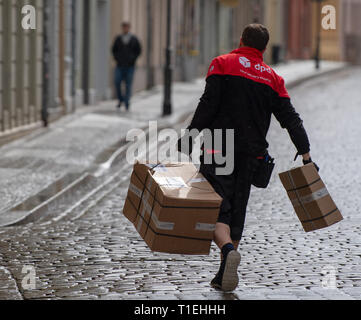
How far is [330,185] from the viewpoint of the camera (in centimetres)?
1223

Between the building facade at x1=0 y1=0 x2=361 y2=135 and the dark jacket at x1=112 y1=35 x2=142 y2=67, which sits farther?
the dark jacket at x1=112 y1=35 x2=142 y2=67

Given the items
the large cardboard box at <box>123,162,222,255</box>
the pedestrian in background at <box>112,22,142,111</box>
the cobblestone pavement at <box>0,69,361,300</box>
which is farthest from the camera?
the pedestrian in background at <box>112,22,142,111</box>

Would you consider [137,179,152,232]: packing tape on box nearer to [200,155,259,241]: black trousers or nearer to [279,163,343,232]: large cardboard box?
[200,155,259,241]: black trousers

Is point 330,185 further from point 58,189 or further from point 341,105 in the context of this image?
point 341,105

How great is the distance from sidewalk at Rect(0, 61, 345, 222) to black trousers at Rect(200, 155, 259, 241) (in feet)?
11.4

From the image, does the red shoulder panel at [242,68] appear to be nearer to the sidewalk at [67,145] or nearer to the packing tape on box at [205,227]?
the packing tape on box at [205,227]

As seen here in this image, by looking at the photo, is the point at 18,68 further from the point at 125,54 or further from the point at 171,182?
the point at 171,182

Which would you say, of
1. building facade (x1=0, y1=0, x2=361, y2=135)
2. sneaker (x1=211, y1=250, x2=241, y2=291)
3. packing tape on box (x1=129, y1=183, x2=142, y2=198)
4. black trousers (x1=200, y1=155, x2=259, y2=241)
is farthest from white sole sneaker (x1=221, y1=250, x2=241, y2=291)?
building facade (x1=0, y1=0, x2=361, y2=135)

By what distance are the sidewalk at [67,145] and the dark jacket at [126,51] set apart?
95cm

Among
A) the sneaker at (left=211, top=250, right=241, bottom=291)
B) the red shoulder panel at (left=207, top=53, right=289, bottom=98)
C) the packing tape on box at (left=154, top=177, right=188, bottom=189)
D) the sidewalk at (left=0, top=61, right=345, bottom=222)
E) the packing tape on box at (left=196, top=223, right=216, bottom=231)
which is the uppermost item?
the red shoulder panel at (left=207, top=53, right=289, bottom=98)

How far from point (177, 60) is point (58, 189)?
21.7 m

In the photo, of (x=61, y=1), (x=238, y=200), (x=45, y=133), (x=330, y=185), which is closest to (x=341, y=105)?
(x=61, y=1)

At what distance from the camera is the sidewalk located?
11.9 m

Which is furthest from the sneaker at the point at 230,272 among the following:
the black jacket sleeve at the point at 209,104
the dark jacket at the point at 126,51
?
the dark jacket at the point at 126,51
